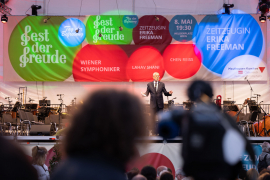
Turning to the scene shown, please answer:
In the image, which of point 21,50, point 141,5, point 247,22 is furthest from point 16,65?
point 247,22

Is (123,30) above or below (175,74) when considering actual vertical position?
above

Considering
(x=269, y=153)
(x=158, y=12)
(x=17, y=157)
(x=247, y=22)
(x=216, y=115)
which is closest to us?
(x=17, y=157)

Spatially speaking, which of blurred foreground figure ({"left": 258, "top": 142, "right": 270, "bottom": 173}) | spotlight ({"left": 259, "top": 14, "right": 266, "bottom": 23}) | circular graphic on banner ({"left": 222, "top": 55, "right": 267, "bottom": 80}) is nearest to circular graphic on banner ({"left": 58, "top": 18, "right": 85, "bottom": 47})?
circular graphic on banner ({"left": 222, "top": 55, "right": 267, "bottom": 80})

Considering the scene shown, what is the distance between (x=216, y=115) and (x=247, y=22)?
9788 millimetres

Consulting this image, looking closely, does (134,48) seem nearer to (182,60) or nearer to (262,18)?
(182,60)

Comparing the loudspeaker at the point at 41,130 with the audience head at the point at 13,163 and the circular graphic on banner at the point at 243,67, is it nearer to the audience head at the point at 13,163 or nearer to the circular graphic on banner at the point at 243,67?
the audience head at the point at 13,163

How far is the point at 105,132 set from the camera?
0.76 meters

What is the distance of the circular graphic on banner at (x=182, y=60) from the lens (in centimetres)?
994

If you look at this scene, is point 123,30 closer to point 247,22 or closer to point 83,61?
point 83,61

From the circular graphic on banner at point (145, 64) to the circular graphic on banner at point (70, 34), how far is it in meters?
2.25

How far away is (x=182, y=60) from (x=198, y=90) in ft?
27.8

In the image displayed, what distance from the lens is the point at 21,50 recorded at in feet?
33.4

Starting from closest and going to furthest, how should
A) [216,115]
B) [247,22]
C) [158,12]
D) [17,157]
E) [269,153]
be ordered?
[17,157]
[216,115]
[269,153]
[247,22]
[158,12]

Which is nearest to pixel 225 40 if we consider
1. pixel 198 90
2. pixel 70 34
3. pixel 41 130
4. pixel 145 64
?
pixel 145 64
